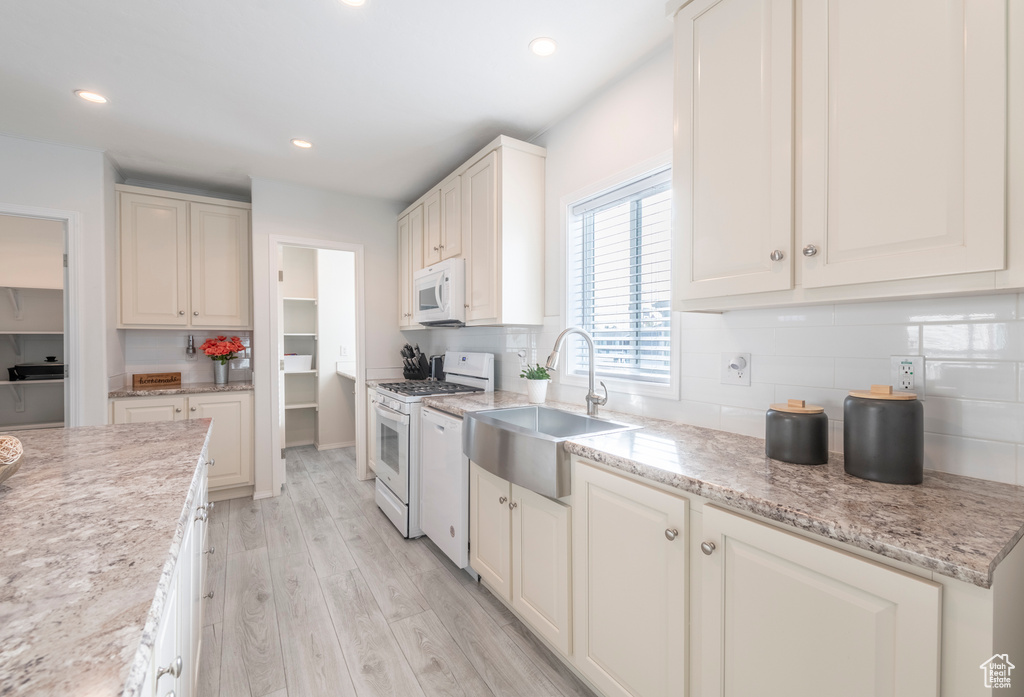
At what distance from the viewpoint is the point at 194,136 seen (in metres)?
2.76

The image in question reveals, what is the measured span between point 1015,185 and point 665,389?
121cm

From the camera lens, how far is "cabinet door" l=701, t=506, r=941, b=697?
76 centimetres

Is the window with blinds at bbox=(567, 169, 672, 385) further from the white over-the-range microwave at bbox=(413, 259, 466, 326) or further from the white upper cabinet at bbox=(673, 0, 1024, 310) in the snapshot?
the white over-the-range microwave at bbox=(413, 259, 466, 326)

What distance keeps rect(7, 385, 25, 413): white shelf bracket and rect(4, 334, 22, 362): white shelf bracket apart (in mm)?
231

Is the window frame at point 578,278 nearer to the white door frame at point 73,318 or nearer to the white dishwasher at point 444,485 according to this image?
the white dishwasher at point 444,485

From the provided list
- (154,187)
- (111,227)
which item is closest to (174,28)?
(111,227)

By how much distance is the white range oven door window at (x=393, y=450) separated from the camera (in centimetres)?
272

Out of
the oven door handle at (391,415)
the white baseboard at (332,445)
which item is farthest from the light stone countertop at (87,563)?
the white baseboard at (332,445)

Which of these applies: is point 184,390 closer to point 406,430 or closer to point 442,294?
point 406,430

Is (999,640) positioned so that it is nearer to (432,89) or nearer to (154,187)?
(432,89)

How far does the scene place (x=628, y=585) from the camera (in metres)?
1.31

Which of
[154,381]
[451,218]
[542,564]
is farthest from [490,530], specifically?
[154,381]

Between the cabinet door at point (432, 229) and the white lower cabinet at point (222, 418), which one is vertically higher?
the cabinet door at point (432, 229)
